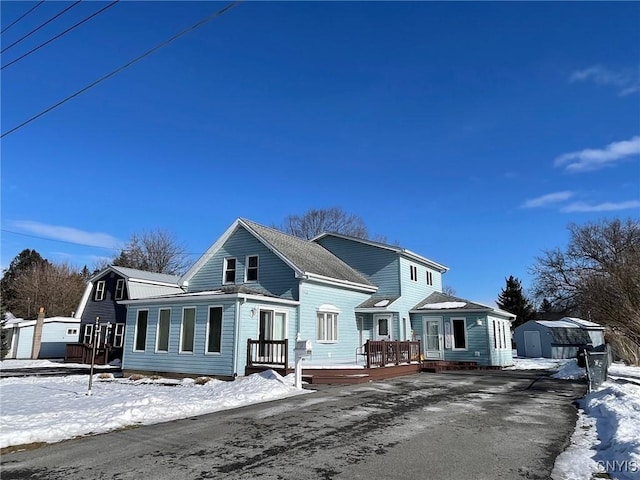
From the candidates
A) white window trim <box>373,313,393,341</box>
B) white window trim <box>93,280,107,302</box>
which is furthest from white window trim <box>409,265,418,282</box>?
white window trim <box>93,280,107,302</box>

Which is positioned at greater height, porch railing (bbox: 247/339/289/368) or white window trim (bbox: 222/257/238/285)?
white window trim (bbox: 222/257/238/285)

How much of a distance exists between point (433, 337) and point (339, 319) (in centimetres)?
652

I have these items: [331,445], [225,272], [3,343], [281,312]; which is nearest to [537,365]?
[281,312]

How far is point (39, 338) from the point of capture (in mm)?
32250

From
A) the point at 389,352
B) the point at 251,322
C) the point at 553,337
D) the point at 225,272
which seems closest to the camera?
the point at 251,322

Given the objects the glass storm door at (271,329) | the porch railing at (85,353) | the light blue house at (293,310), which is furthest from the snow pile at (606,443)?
the porch railing at (85,353)

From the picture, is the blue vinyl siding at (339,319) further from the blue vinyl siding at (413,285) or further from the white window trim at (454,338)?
the white window trim at (454,338)

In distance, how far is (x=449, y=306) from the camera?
24078 millimetres

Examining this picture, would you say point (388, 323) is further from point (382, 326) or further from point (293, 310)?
point (293, 310)

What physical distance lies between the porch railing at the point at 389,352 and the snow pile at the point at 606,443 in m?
8.15

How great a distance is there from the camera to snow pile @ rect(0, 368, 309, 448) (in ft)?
25.4

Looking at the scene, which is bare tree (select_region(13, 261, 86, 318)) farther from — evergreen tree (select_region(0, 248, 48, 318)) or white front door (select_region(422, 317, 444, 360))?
white front door (select_region(422, 317, 444, 360))

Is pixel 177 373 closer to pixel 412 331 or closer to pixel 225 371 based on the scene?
pixel 225 371

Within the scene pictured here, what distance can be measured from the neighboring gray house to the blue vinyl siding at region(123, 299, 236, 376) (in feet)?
97.1
